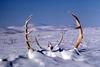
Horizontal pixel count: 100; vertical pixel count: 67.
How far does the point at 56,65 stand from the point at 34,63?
570 mm

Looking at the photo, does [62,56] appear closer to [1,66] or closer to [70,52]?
[70,52]

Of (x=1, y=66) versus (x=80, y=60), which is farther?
(x=80, y=60)

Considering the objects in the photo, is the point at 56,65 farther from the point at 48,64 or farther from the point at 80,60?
the point at 80,60

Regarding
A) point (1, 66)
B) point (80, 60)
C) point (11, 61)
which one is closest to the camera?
point (1, 66)

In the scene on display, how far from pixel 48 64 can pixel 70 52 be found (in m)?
1.26

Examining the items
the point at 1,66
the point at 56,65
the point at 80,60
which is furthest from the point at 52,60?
the point at 1,66

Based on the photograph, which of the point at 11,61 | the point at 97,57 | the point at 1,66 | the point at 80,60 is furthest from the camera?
the point at 97,57

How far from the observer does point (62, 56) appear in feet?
29.6

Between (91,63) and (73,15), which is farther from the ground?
(73,15)

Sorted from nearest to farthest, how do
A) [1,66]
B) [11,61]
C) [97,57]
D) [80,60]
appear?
1. [1,66]
2. [11,61]
3. [80,60]
4. [97,57]

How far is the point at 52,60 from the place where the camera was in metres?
8.52

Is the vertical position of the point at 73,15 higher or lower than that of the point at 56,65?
higher

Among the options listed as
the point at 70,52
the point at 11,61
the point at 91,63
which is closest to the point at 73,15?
the point at 70,52

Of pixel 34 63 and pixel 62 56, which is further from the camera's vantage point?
pixel 62 56
